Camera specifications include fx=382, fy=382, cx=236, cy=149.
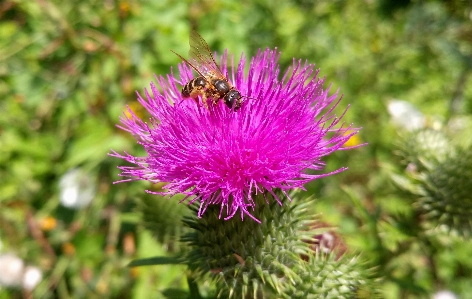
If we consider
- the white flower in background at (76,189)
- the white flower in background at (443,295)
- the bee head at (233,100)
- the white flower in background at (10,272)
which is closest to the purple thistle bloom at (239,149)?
the bee head at (233,100)

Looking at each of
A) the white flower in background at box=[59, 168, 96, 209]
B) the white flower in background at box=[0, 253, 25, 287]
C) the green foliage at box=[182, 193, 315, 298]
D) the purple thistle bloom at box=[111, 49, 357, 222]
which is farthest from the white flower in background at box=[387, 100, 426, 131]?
the white flower in background at box=[0, 253, 25, 287]

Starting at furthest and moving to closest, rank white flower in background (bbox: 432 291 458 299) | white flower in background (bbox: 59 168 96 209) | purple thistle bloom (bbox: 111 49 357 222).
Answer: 1. white flower in background (bbox: 59 168 96 209)
2. white flower in background (bbox: 432 291 458 299)
3. purple thistle bloom (bbox: 111 49 357 222)

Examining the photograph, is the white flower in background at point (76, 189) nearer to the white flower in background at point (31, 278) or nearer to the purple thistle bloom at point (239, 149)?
the white flower in background at point (31, 278)

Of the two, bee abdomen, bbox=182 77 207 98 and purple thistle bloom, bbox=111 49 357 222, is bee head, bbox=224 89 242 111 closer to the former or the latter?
purple thistle bloom, bbox=111 49 357 222

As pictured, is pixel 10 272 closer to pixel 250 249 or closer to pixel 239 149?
pixel 250 249

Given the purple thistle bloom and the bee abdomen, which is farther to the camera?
the bee abdomen

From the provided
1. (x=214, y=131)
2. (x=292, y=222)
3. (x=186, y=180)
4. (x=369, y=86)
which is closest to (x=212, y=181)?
(x=186, y=180)

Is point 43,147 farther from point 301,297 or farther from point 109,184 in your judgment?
point 301,297
